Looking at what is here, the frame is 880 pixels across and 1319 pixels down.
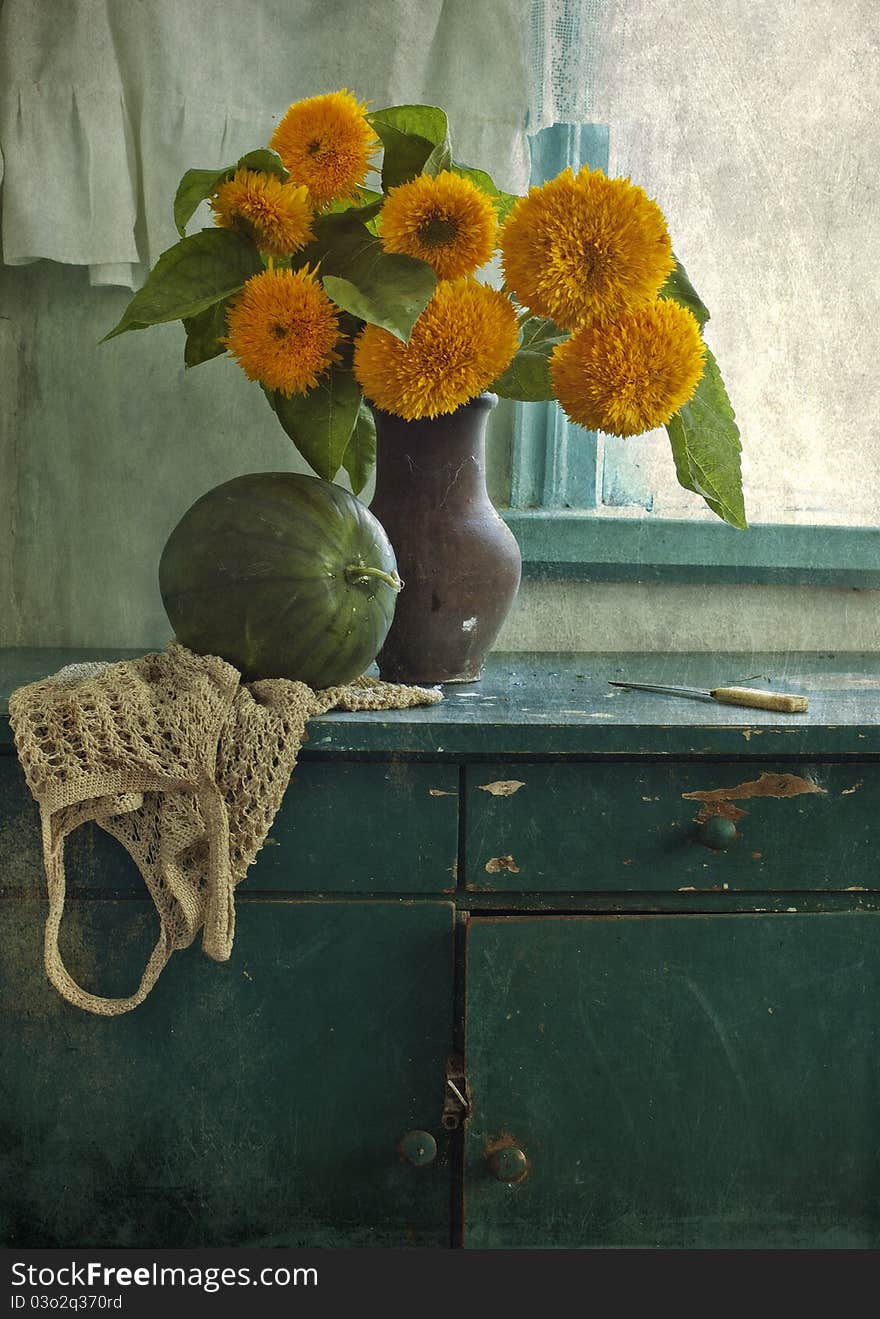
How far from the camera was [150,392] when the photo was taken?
4.19 ft

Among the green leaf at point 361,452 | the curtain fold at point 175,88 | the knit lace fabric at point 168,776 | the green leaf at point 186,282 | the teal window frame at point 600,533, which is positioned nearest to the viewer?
the knit lace fabric at point 168,776

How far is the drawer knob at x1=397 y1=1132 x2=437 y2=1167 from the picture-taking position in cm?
85

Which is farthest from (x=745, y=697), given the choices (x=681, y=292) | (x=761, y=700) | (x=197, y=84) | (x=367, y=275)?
(x=197, y=84)

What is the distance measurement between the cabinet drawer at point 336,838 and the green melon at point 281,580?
9 centimetres

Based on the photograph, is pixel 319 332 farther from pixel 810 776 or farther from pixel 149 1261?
pixel 149 1261

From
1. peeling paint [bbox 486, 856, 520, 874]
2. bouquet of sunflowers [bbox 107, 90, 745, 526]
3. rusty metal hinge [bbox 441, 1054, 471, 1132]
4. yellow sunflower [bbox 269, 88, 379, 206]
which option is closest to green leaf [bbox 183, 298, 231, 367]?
bouquet of sunflowers [bbox 107, 90, 745, 526]

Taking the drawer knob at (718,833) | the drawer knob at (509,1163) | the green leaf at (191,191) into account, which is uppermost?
the green leaf at (191,191)

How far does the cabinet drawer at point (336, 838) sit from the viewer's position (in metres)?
0.85

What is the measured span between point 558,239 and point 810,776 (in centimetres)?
45

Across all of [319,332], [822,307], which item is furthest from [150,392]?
[822,307]

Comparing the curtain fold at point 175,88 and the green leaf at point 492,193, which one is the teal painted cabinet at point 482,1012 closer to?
the green leaf at point 492,193

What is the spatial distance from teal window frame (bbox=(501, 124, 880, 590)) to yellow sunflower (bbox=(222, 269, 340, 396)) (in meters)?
0.46

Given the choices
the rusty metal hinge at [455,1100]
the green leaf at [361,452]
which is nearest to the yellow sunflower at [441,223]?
the green leaf at [361,452]

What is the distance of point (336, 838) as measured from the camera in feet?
2.80
